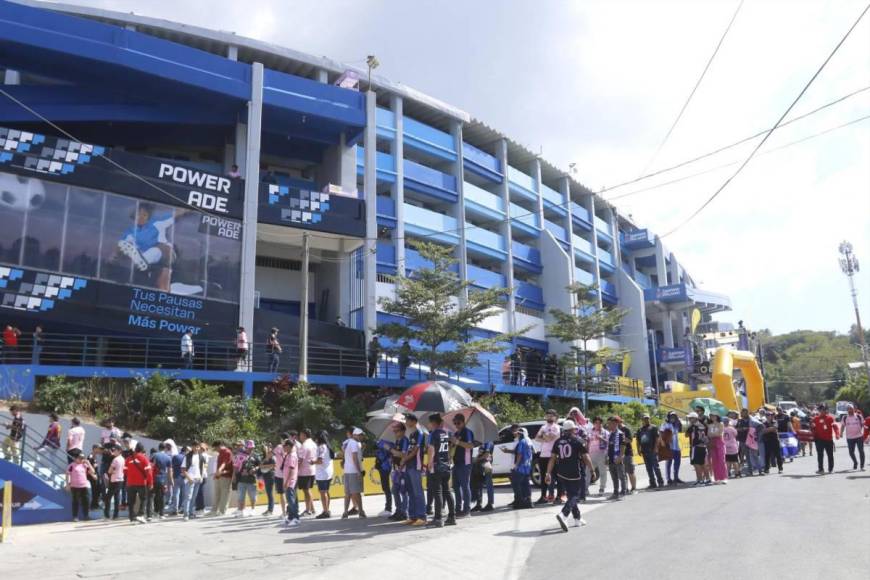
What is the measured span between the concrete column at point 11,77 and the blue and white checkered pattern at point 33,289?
896 centimetres

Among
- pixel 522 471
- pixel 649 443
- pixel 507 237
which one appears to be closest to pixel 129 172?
pixel 522 471

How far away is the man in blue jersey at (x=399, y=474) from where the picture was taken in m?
11.8

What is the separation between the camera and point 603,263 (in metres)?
56.5

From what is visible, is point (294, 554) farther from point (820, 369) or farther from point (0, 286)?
point (820, 369)

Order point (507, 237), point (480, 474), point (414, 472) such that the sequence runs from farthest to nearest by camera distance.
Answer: point (507, 237), point (480, 474), point (414, 472)

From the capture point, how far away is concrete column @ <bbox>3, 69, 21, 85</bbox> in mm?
25656

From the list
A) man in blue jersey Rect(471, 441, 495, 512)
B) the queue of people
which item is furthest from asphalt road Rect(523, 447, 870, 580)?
man in blue jersey Rect(471, 441, 495, 512)

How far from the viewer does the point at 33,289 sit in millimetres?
21500

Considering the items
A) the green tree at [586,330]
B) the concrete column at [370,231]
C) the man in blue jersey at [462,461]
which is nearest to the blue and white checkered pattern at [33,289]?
the concrete column at [370,231]

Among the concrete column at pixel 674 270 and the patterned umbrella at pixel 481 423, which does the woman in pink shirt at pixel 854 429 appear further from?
the concrete column at pixel 674 270

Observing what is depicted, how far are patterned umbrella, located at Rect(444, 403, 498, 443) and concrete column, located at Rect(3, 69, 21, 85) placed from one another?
2331 centimetres

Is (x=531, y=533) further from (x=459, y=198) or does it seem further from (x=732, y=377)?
(x=459, y=198)

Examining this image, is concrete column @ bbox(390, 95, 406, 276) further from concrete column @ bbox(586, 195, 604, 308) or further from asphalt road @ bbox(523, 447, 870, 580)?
asphalt road @ bbox(523, 447, 870, 580)

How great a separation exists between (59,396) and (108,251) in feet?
18.9
